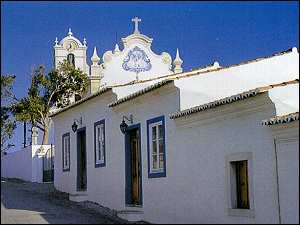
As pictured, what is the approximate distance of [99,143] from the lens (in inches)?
715

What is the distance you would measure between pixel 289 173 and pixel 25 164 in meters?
19.7

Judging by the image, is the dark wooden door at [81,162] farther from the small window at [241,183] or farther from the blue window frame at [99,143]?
the small window at [241,183]

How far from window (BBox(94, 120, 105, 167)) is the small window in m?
6.51

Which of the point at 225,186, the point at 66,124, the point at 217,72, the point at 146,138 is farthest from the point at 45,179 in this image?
the point at 225,186

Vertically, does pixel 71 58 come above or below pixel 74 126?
above

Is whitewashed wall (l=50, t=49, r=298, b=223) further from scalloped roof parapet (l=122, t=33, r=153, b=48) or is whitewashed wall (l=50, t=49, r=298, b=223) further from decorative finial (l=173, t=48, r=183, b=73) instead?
decorative finial (l=173, t=48, r=183, b=73)

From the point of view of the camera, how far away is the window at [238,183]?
38.0 feet

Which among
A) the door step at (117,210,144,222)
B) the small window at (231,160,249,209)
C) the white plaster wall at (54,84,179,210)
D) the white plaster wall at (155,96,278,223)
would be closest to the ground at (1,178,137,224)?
the door step at (117,210,144,222)

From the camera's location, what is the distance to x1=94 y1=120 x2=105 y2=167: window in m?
17.8

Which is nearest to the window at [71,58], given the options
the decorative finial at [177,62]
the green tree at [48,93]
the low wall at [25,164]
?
the green tree at [48,93]

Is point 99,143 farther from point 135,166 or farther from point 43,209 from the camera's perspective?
point 43,209

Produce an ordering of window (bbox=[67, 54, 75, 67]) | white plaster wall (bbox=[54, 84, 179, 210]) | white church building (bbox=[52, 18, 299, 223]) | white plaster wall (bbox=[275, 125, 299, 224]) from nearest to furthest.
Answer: white plaster wall (bbox=[275, 125, 299, 224]) < white church building (bbox=[52, 18, 299, 223]) < white plaster wall (bbox=[54, 84, 179, 210]) < window (bbox=[67, 54, 75, 67])

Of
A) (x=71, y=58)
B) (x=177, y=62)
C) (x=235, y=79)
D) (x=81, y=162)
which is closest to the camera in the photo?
(x=235, y=79)

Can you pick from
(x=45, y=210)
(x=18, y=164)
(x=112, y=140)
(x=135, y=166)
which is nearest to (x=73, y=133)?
(x=112, y=140)
